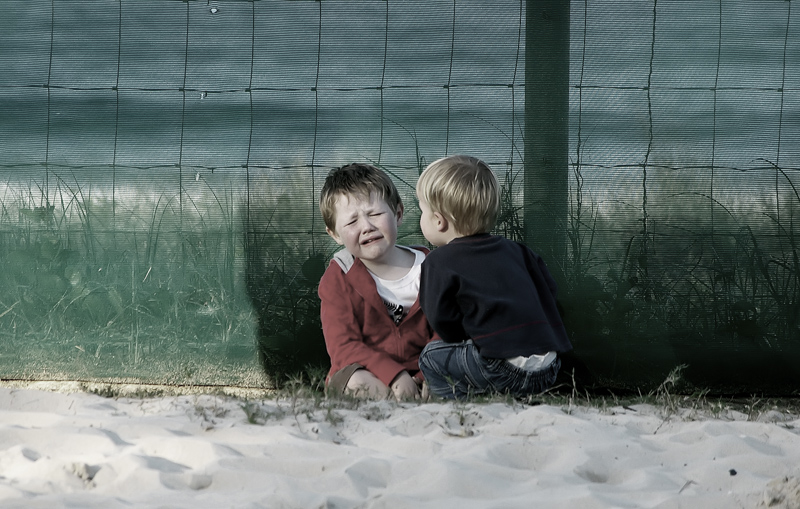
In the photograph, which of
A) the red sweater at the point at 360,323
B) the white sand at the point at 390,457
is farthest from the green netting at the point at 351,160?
the white sand at the point at 390,457

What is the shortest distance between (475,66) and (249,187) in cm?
127

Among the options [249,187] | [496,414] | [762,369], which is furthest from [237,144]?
[762,369]

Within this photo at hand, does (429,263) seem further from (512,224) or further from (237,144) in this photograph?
(237,144)

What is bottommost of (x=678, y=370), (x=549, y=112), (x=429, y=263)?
(x=678, y=370)

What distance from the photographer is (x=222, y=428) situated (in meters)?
2.49

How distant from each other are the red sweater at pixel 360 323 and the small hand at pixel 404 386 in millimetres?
68

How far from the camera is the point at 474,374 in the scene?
10.9ft

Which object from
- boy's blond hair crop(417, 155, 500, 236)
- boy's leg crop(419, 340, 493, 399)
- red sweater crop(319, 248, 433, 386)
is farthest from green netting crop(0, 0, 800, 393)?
boy's leg crop(419, 340, 493, 399)

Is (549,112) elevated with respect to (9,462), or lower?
elevated

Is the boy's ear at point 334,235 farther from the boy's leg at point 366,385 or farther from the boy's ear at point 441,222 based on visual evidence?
the boy's leg at point 366,385

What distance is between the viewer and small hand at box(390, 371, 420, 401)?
11.2ft

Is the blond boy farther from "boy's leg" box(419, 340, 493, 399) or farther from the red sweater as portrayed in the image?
the red sweater

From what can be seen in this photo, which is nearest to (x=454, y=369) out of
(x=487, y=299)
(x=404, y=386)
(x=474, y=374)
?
(x=474, y=374)

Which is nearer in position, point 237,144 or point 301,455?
point 301,455
